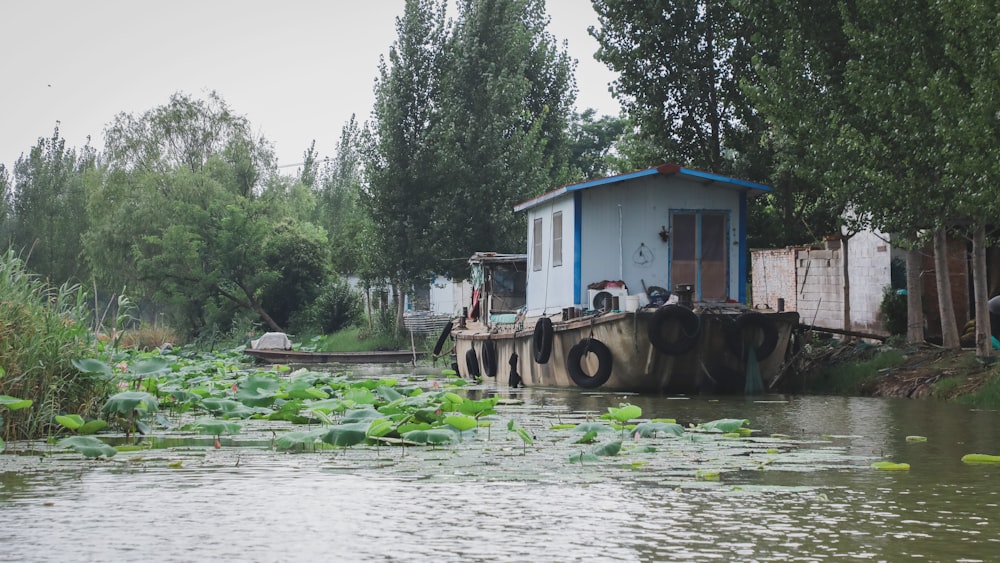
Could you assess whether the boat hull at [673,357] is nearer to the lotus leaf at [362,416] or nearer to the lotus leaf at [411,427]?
the lotus leaf at [362,416]

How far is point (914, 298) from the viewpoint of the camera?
17.5 metres

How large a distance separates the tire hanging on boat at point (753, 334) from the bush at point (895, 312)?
382 cm

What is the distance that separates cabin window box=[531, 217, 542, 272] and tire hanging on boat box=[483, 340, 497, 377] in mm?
1919

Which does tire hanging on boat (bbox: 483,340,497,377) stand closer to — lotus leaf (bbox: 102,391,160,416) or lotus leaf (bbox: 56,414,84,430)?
lotus leaf (bbox: 102,391,160,416)

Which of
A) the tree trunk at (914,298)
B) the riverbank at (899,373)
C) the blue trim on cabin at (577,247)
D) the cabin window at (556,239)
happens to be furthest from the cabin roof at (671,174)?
the riverbank at (899,373)

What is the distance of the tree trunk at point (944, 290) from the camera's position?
15.8 m

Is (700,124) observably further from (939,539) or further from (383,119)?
(939,539)

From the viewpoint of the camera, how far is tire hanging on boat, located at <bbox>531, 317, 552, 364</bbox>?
17953mm

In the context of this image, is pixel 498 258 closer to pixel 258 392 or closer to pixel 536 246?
pixel 536 246

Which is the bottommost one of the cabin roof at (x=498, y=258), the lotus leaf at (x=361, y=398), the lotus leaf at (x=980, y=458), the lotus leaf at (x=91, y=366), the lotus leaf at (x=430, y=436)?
the lotus leaf at (x=980, y=458)

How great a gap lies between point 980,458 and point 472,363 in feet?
53.4

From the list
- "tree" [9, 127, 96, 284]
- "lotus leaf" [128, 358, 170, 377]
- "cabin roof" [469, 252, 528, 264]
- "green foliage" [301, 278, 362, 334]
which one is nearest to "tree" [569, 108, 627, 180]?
"green foliage" [301, 278, 362, 334]

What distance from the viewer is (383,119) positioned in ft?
119

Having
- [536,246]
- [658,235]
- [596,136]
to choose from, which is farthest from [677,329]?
[596,136]
